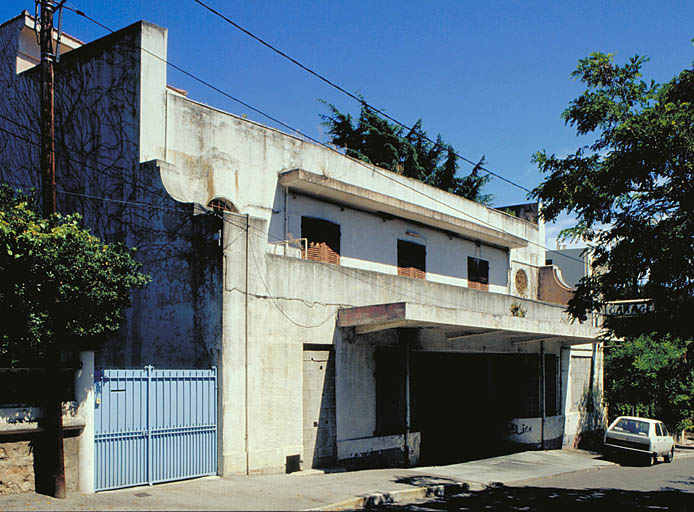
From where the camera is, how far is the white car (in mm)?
21281

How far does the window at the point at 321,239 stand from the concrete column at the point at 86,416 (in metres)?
8.38

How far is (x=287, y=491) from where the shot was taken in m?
12.1

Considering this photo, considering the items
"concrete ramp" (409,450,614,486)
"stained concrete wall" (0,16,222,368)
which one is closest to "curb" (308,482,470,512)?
"concrete ramp" (409,450,614,486)

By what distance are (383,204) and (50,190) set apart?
1096 cm

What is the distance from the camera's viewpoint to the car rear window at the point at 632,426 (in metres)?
21.9

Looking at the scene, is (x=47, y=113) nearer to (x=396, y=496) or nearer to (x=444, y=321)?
(x=396, y=496)

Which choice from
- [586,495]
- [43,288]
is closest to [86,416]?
[43,288]

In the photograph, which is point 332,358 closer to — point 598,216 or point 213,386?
point 213,386

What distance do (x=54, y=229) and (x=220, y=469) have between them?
5488 millimetres

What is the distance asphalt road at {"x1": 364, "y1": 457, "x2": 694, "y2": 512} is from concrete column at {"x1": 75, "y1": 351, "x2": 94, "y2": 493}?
4.90 m

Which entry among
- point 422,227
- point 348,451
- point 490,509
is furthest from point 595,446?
point 490,509

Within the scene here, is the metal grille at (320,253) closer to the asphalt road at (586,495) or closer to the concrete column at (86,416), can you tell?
the asphalt road at (586,495)

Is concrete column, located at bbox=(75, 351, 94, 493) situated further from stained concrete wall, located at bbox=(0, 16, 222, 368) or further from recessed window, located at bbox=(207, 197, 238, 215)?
recessed window, located at bbox=(207, 197, 238, 215)

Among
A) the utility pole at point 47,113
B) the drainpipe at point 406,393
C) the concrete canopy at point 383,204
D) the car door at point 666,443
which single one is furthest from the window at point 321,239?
the car door at point 666,443
